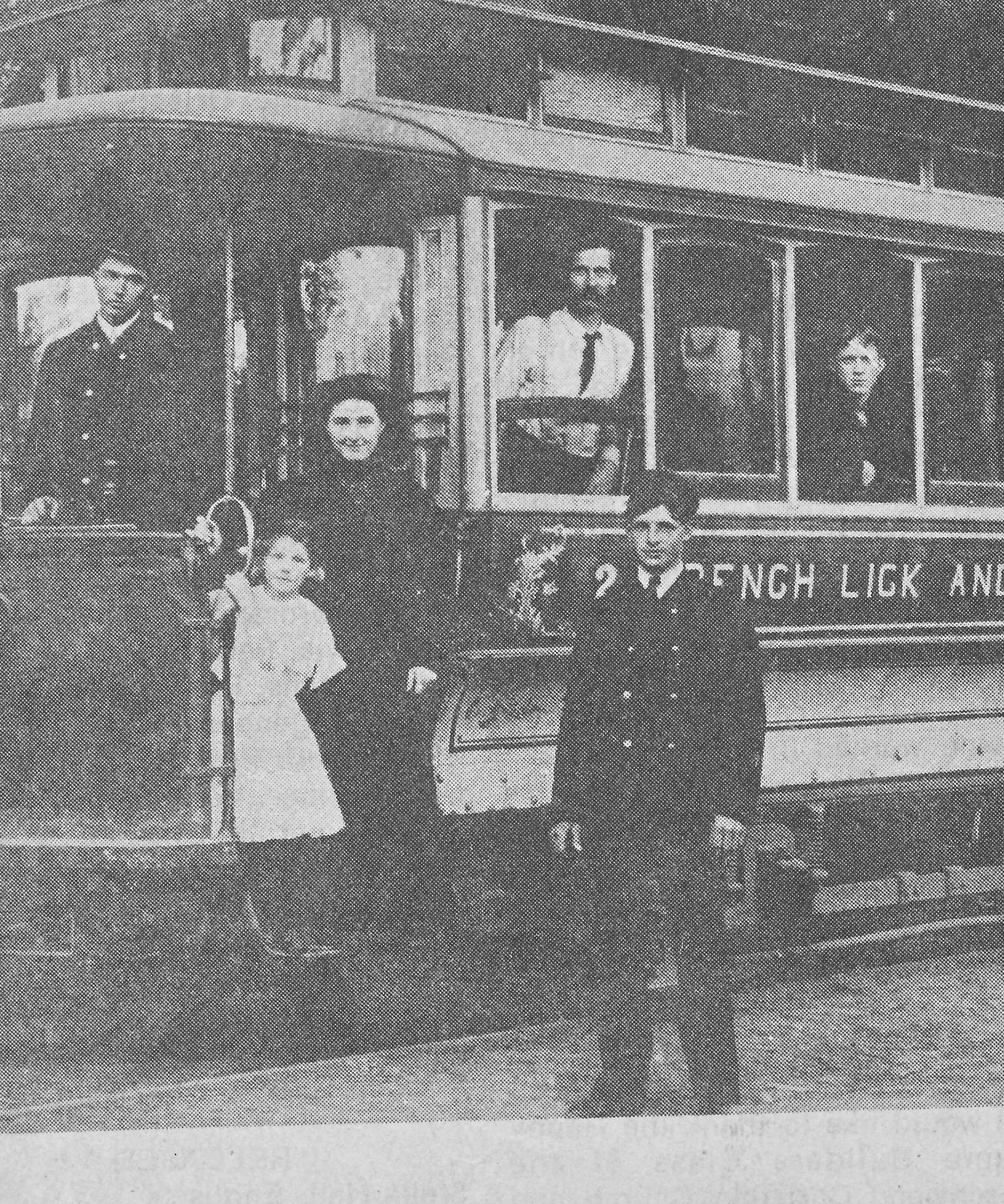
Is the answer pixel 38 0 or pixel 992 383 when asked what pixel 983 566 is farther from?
pixel 38 0

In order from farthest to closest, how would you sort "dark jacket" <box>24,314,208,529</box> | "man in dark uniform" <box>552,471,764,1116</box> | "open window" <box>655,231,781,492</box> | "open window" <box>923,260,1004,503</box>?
"open window" <box>923,260,1004,503</box> → "open window" <box>655,231,781,492</box> → "dark jacket" <box>24,314,208,529</box> → "man in dark uniform" <box>552,471,764,1116</box>

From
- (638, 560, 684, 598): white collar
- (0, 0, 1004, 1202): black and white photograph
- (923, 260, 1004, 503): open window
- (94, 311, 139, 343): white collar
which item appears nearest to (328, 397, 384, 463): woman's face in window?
(0, 0, 1004, 1202): black and white photograph

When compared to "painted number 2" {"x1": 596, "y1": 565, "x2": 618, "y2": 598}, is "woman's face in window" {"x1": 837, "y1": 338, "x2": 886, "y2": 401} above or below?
above

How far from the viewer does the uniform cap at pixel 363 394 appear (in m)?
5.44

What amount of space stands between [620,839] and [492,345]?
1.35 m

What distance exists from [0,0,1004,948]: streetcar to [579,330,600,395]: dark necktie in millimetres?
27

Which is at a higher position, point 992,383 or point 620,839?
point 992,383

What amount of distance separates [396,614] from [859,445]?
1.57m

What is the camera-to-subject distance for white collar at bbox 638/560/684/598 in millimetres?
5191

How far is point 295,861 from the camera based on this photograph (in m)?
5.36

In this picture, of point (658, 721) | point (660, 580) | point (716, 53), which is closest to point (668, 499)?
point (660, 580)

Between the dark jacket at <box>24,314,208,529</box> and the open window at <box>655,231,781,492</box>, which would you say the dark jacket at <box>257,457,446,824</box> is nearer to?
the dark jacket at <box>24,314,208,529</box>

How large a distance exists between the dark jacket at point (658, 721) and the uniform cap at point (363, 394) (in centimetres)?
78

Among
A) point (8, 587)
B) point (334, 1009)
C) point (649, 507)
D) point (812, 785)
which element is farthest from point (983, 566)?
point (8, 587)
